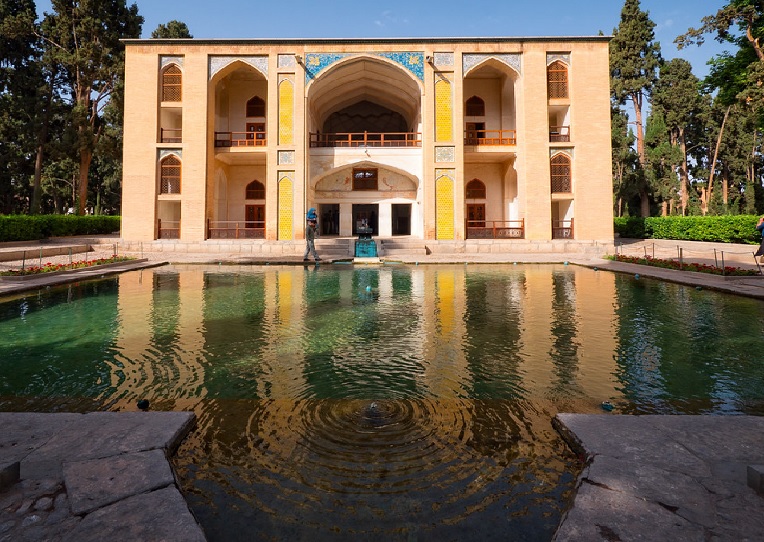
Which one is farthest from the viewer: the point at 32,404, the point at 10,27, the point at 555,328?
the point at 10,27

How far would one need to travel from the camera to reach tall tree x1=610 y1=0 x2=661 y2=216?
28.7 m

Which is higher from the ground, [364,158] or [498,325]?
[364,158]

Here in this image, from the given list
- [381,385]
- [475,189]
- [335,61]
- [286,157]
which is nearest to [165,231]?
[286,157]

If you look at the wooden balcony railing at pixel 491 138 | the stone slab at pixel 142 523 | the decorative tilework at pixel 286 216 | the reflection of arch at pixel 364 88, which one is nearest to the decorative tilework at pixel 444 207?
the wooden balcony railing at pixel 491 138

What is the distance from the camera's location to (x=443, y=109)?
2025 centimetres

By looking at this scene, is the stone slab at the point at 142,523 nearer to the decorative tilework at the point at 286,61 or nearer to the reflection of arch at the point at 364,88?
the reflection of arch at the point at 364,88

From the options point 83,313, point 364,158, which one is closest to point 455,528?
point 83,313

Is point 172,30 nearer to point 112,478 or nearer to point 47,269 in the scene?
point 47,269

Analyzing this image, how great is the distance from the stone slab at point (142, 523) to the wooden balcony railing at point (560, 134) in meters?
21.8

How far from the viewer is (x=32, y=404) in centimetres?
285

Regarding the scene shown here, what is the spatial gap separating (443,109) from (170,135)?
43.0 ft

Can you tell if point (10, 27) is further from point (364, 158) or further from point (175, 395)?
point (175, 395)

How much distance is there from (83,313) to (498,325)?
547cm

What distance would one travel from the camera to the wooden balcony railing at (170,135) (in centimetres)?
2051
